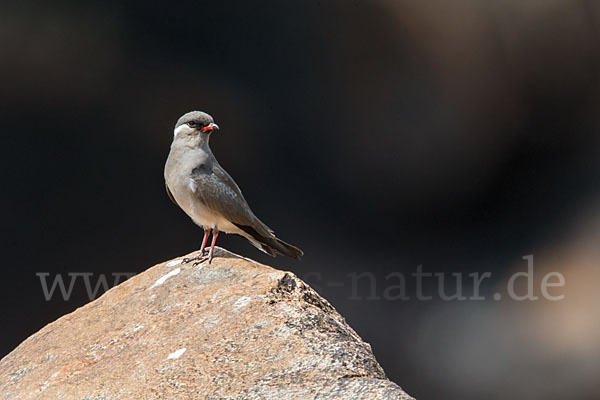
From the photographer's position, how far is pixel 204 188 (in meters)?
4.60

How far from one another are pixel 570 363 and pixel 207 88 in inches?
210

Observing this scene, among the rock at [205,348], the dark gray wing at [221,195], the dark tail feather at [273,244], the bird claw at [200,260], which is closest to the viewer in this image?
the rock at [205,348]

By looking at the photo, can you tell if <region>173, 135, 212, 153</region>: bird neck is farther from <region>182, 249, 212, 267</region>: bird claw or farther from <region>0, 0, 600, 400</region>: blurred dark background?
<region>0, 0, 600, 400</region>: blurred dark background

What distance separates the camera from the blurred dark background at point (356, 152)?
28.3 ft

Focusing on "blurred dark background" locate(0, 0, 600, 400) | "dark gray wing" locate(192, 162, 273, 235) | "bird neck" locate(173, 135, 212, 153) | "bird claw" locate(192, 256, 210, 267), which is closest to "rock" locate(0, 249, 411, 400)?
"bird claw" locate(192, 256, 210, 267)

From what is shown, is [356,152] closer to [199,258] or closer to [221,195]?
[221,195]

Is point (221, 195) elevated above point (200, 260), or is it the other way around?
point (221, 195)

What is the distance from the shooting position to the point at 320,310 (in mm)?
3459

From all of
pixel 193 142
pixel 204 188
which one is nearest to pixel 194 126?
pixel 193 142

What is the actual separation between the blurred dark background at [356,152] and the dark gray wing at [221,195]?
445 cm

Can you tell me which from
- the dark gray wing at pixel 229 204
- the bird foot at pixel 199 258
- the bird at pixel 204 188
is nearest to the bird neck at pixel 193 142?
the bird at pixel 204 188

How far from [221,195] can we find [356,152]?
5.28 m

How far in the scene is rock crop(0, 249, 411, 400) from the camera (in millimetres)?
2898

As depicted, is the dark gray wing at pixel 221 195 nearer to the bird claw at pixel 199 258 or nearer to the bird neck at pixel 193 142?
the bird neck at pixel 193 142
